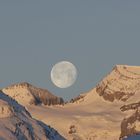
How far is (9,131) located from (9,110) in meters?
14.3

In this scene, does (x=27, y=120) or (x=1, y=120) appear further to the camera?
(x=27, y=120)

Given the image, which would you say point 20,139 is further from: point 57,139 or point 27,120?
point 57,139

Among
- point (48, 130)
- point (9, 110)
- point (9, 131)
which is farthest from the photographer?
point (48, 130)

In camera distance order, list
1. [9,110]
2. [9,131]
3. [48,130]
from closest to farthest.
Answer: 1. [9,131]
2. [9,110]
3. [48,130]

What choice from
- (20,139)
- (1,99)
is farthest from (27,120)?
(20,139)

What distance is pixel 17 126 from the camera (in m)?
170

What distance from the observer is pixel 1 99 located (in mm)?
183875

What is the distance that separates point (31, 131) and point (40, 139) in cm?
284

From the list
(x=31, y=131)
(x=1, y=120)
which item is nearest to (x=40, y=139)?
(x=31, y=131)

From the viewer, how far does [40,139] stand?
583ft

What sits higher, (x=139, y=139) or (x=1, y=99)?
(x=1, y=99)

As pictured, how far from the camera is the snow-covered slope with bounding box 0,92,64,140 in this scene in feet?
534

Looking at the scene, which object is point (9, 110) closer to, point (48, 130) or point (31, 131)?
point (31, 131)

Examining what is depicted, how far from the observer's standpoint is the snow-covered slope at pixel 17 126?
534ft
